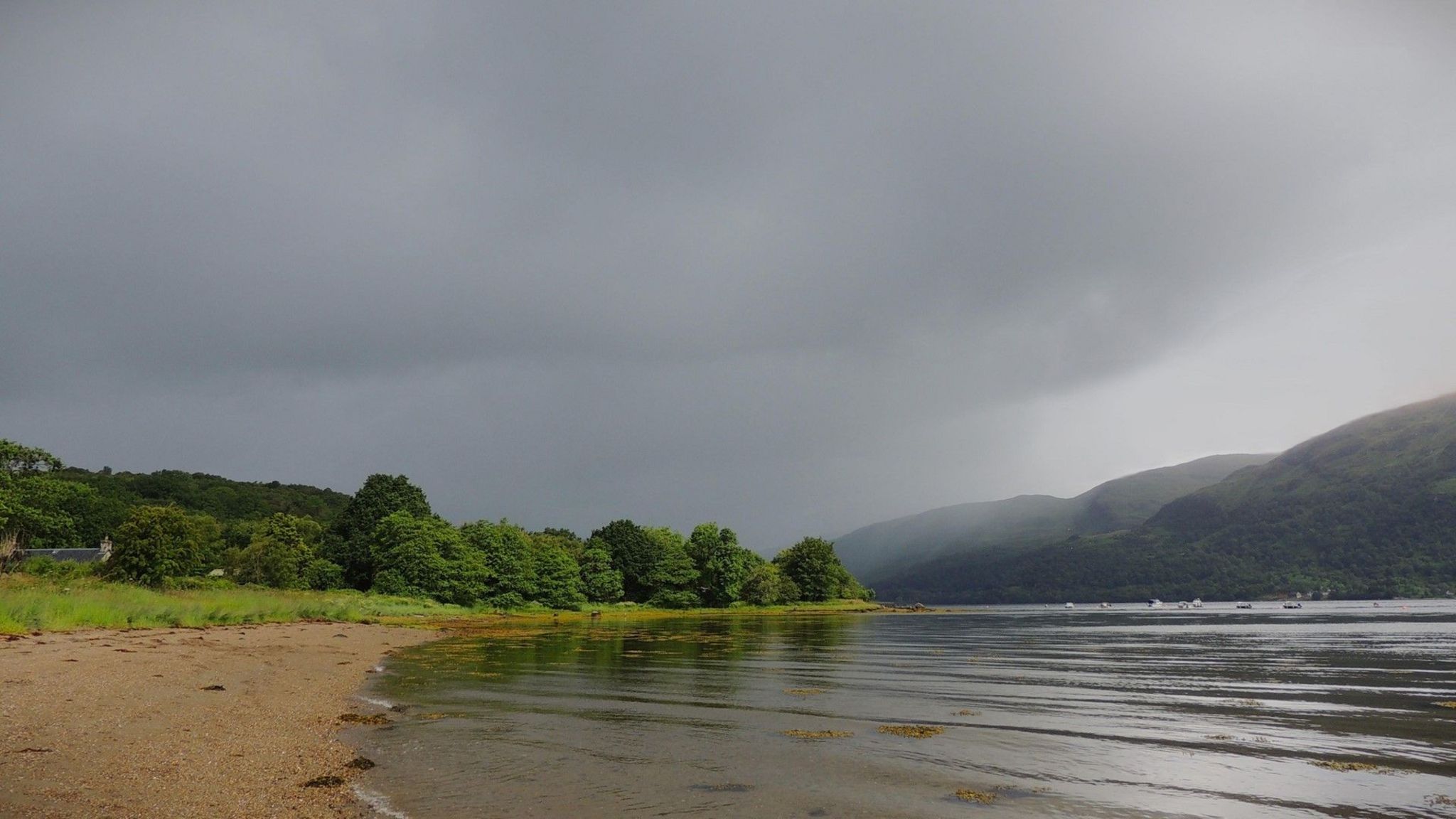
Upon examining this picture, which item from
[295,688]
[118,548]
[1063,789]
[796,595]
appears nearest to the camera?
[1063,789]

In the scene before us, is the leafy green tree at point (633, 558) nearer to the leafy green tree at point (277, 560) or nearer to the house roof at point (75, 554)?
the leafy green tree at point (277, 560)

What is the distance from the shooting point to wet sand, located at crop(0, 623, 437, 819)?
9.96 meters

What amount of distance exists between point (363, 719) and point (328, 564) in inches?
3872

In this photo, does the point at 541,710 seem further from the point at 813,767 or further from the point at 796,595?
the point at 796,595

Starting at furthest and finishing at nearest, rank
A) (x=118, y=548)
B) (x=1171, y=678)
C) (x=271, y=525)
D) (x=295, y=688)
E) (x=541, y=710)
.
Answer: (x=271, y=525)
(x=118, y=548)
(x=1171, y=678)
(x=295, y=688)
(x=541, y=710)

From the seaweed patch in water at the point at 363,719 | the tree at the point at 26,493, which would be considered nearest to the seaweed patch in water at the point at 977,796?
the seaweed patch in water at the point at 363,719

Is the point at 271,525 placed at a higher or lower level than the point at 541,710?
higher

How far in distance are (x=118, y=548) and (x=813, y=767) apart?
90.0 meters

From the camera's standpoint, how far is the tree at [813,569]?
502ft

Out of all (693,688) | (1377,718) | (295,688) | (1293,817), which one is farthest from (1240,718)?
(295,688)

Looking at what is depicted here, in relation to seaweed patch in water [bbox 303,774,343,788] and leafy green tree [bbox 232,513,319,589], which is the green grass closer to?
leafy green tree [bbox 232,513,319,589]

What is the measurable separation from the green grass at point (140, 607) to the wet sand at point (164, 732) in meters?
4.58

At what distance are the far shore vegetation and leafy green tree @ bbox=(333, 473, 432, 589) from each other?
9.4 inches

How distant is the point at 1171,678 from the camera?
2752 cm
